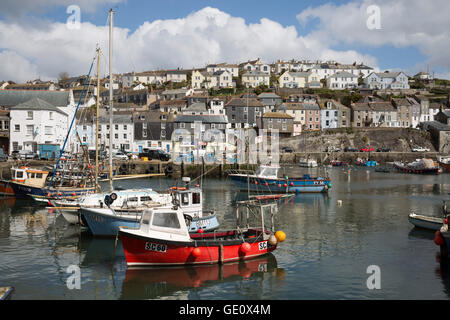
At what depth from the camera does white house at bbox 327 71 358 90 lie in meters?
126

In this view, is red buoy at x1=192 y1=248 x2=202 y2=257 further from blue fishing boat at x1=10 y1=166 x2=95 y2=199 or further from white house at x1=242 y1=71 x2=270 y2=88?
white house at x1=242 y1=71 x2=270 y2=88

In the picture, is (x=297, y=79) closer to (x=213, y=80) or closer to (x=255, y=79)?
(x=255, y=79)

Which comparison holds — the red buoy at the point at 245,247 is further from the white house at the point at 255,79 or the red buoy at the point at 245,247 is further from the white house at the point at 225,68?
the white house at the point at 225,68

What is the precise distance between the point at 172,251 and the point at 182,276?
3.58 feet

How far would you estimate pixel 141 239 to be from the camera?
1744 cm

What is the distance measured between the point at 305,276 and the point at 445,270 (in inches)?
236

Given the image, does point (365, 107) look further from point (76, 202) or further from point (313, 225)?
point (76, 202)

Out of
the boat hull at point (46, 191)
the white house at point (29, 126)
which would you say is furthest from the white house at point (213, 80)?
the boat hull at point (46, 191)

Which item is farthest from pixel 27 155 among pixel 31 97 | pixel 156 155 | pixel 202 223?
pixel 202 223

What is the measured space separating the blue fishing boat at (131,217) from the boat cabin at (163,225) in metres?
3.02

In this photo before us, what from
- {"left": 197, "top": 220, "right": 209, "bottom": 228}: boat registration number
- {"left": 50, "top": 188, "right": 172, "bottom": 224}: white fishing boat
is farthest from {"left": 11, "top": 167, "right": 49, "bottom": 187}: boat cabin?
{"left": 197, "top": 220, "right": 209, "bottom": 228}: boat registration number

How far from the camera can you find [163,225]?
58.5ft

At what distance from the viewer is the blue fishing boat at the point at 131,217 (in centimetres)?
2206
